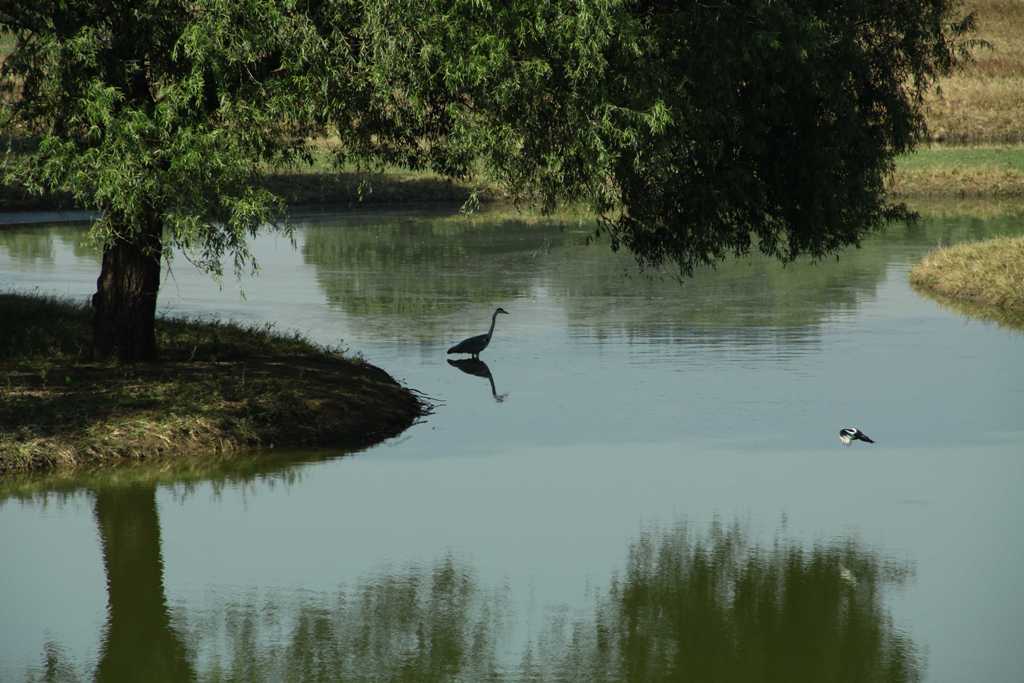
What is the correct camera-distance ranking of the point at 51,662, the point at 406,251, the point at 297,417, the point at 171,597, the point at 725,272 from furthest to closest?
the point at 406,251
the point at 725,272
the point at 297,417
the point at 171,597
the point at 51,662

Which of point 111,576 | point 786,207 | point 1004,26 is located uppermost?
point 1004,26

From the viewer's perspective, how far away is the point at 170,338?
78.1 feet

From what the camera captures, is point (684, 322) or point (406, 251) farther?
point (406, 251)

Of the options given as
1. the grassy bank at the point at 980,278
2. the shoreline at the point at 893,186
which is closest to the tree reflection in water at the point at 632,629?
the grassy bank at the point at 980,278

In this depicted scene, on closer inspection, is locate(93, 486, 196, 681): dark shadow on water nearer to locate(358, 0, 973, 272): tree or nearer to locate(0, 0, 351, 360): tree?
locate(0, 0, 351, 360): tree

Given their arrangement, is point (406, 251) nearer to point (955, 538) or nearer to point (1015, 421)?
point (1015, 421)

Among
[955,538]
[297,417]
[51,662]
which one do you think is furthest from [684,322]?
[51,662]

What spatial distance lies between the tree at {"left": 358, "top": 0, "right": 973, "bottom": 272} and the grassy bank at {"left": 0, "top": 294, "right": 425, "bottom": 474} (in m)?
3.39

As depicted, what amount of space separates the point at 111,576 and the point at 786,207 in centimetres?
1080

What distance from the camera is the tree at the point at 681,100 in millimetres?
17203

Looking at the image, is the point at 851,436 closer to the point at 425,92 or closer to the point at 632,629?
the point at 425,92

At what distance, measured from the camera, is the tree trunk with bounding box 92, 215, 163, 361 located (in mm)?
21328

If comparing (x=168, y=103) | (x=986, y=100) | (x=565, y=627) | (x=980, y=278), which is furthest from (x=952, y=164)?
(x=565, y=627)

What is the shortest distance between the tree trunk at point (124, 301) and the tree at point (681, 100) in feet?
13.5
